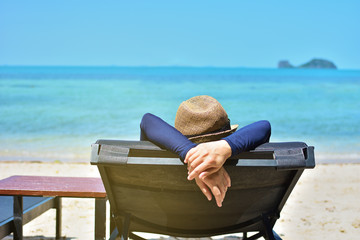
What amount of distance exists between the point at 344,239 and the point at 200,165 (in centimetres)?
291

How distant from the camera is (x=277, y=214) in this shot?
226cm

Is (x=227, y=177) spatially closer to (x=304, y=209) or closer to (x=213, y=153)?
(x=213, y=153)

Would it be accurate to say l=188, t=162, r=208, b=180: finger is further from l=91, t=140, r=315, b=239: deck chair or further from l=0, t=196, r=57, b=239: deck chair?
l=0, t=196, r=57, b=239: deck chair

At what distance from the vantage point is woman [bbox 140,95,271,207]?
1.72 meters

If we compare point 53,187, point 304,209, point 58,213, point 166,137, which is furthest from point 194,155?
point 304,209

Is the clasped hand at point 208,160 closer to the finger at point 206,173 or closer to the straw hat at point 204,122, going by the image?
the finger at point 206,173

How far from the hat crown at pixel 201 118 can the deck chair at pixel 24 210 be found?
1.42 metres

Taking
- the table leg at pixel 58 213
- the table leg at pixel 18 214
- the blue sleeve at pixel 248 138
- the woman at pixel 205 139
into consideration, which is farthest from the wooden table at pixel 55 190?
the blue sleeve at pixel 248 138

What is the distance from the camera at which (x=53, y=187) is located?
2777mm

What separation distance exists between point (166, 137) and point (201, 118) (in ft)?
0.77

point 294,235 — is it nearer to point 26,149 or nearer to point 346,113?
point 26,149

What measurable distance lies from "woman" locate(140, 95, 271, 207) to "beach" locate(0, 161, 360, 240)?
2.32 metres

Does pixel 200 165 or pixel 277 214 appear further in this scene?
pixel 277 214

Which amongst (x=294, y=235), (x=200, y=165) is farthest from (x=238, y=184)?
(x=294, y=235)
